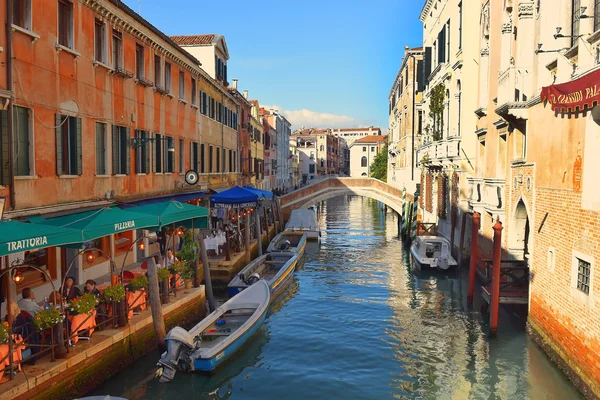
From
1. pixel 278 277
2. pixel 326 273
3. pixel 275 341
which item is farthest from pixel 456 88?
Result: pixel 275 341

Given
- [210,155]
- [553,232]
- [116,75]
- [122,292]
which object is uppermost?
[116,75]

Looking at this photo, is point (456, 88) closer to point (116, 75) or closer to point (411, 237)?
point (411, 237)

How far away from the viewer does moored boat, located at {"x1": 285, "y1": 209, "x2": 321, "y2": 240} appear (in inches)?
1137

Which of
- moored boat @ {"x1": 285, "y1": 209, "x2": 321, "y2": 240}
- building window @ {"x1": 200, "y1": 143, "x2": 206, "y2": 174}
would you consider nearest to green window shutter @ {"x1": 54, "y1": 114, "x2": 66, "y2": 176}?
building window @ {"x1": 200, "y1": 143, "x2": 206, "y2": 174}

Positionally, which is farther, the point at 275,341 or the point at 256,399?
the point at 275,341

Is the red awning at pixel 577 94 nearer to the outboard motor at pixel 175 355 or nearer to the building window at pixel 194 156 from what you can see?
the outboard motor at pixel 175 355

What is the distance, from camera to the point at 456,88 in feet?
66.5

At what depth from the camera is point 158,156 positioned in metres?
16.7

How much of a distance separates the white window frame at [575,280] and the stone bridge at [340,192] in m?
23.9

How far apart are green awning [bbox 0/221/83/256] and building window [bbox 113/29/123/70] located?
21.6 ft

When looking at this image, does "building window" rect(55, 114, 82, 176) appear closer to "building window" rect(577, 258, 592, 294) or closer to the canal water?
the canal water

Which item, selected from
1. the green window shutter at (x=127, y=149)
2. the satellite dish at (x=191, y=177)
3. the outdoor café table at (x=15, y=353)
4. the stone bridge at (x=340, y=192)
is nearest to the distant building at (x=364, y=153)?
the stone bridge at (x=340, y=192)

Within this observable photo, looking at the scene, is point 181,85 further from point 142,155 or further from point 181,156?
point 142,155

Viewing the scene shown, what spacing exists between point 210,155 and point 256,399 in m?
15.7
